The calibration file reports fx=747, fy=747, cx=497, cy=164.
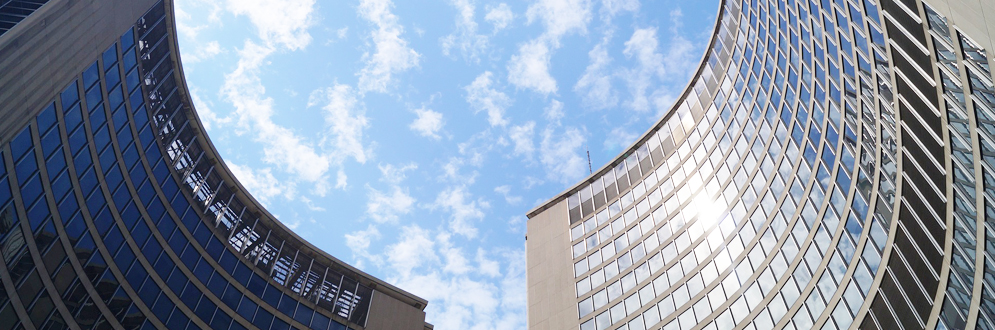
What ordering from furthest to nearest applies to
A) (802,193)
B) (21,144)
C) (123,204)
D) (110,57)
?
(802,193)
(123,204)
(110,57)
(21,144)

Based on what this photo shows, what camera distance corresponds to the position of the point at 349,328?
52969 mm

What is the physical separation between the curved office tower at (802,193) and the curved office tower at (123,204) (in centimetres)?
1992

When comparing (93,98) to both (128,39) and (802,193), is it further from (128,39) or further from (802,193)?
(802,193)

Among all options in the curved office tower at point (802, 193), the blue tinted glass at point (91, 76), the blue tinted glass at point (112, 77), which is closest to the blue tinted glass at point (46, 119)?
the blue tinted glass at point (91, 76)

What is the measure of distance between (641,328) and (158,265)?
30072mm

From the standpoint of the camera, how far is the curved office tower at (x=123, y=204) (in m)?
28.7

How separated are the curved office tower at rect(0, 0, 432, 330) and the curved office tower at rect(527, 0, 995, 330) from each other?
19925 millimetres

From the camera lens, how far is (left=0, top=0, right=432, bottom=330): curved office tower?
28.7 meters

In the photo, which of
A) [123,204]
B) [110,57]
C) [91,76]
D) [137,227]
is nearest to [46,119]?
[91,76]

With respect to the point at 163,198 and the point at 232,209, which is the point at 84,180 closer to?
the point at 163,198

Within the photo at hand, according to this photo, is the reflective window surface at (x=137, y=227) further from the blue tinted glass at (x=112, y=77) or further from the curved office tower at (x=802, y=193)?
the curved office tower at (x=802, y=193)

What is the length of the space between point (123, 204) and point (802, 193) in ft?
115

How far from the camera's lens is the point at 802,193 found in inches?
1582

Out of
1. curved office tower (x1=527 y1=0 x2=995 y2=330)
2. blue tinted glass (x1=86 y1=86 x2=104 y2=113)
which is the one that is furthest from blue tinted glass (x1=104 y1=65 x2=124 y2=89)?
curved office tower (x1=527 y1=0 x2=995 y2=330)
